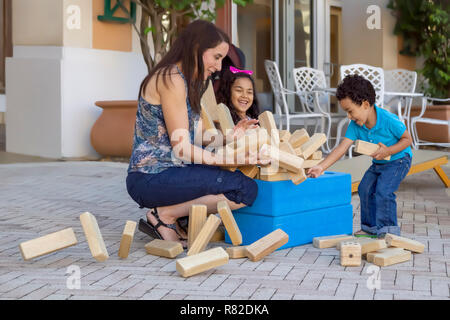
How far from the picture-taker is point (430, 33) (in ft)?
35.9

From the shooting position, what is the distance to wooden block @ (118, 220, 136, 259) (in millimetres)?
3252

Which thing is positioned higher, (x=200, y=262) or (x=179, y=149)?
(x=179, y=149)

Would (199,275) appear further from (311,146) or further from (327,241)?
(311,146)

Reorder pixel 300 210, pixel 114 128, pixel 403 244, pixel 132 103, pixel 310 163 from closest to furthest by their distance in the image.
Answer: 1. pixel 403 244
2. pixel 300 210
3. pixel 310 163
4. pixel 132 103
5. pixel 114 128

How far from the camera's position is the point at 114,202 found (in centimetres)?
510

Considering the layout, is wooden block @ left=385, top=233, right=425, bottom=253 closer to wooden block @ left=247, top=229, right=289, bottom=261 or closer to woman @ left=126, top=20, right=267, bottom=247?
wooden block @ left=247, top=229, right=289, bottom=261

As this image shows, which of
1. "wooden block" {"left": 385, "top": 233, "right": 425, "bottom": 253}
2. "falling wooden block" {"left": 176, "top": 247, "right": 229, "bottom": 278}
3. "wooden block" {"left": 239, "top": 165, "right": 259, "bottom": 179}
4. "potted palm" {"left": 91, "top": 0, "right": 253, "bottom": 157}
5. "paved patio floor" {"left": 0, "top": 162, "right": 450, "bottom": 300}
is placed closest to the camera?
"paved patio floor" {"left": 0, "top": 162, "right": 450, "bottom": 300}

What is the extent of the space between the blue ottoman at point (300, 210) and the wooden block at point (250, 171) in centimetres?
7

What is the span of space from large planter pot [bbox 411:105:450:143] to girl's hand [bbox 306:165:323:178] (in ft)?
20.0

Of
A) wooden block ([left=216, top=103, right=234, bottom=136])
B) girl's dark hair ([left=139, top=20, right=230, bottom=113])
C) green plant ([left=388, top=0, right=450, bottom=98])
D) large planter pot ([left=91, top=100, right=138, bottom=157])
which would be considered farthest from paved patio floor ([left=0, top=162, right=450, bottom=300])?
green plant ([left=388, top=0, right=450, bottom=98])

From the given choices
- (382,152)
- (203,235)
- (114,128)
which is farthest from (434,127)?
(203,235)

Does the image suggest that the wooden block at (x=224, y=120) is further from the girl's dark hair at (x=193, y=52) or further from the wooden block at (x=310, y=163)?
the wooden block at (x=310, y=163)

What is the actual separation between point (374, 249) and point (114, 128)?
16.3 ft

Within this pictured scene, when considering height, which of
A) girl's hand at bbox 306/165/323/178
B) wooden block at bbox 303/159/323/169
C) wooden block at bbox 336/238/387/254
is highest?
wooden block at bbox 303/159/323/169
